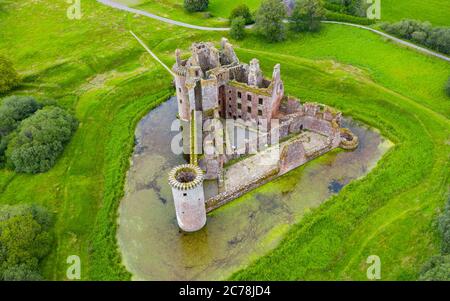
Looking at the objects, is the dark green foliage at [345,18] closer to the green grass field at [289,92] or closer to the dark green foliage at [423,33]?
the green grass field at [289,92]

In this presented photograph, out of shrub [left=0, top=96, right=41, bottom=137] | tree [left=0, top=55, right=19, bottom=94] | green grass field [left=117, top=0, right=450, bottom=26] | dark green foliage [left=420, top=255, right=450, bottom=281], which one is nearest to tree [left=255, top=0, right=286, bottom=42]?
green grass field [left=117, top=0, right=450, bottom=26]

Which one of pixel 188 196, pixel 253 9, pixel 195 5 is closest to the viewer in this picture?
pixel 188 196

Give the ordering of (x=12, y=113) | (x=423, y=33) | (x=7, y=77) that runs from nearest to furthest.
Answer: (x=12, y=113)
(x=7, y=77)
(x=423, y=33)

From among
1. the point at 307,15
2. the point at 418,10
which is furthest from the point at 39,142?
the point at 418,10

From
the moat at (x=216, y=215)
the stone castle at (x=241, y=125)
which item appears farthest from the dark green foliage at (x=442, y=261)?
the stone castle at (x=241, y=125)

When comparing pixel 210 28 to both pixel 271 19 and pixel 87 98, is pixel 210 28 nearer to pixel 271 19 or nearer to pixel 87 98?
pixel 271 19
